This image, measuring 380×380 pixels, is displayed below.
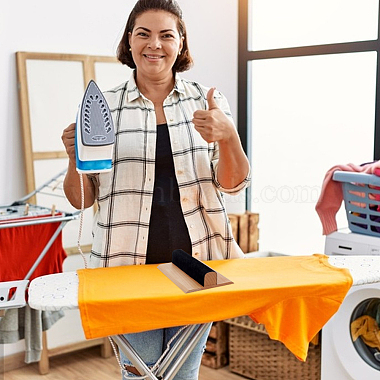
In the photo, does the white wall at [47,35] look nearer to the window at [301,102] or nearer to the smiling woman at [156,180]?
the window at [301,102]

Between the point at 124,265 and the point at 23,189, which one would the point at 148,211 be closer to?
the point at 124,265

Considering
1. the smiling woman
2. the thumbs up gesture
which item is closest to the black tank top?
the smiling woman

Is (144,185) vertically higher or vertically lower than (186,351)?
higher

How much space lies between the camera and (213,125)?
1626mm

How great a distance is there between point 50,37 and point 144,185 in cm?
172

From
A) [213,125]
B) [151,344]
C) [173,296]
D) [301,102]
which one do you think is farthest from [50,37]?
[173,296]

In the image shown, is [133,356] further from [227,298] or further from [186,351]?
[227,298]

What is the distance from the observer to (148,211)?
5.66 ft

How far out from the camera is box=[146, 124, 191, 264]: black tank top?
1738 millimetres

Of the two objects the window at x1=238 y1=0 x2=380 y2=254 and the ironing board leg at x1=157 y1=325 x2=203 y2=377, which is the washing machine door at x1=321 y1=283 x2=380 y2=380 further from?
the ironing board leg at x1=157 y1=325 x2=203 y2=377

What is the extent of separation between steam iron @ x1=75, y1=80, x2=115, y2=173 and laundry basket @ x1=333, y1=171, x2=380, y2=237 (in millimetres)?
1305

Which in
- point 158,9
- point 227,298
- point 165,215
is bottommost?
point 227,298

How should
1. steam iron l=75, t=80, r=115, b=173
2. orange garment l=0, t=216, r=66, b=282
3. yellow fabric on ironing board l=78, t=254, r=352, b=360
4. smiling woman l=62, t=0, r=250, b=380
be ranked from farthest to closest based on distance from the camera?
orange garment l=0, t=216, r=66, b=282
smiling woman l=62, t=0, r=250, b=380
steam iron l=75, t=80, r=115, b=173
yellow fabric on ironing board l=78, t=254, r=352, b=360

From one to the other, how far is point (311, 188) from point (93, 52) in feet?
4.63
